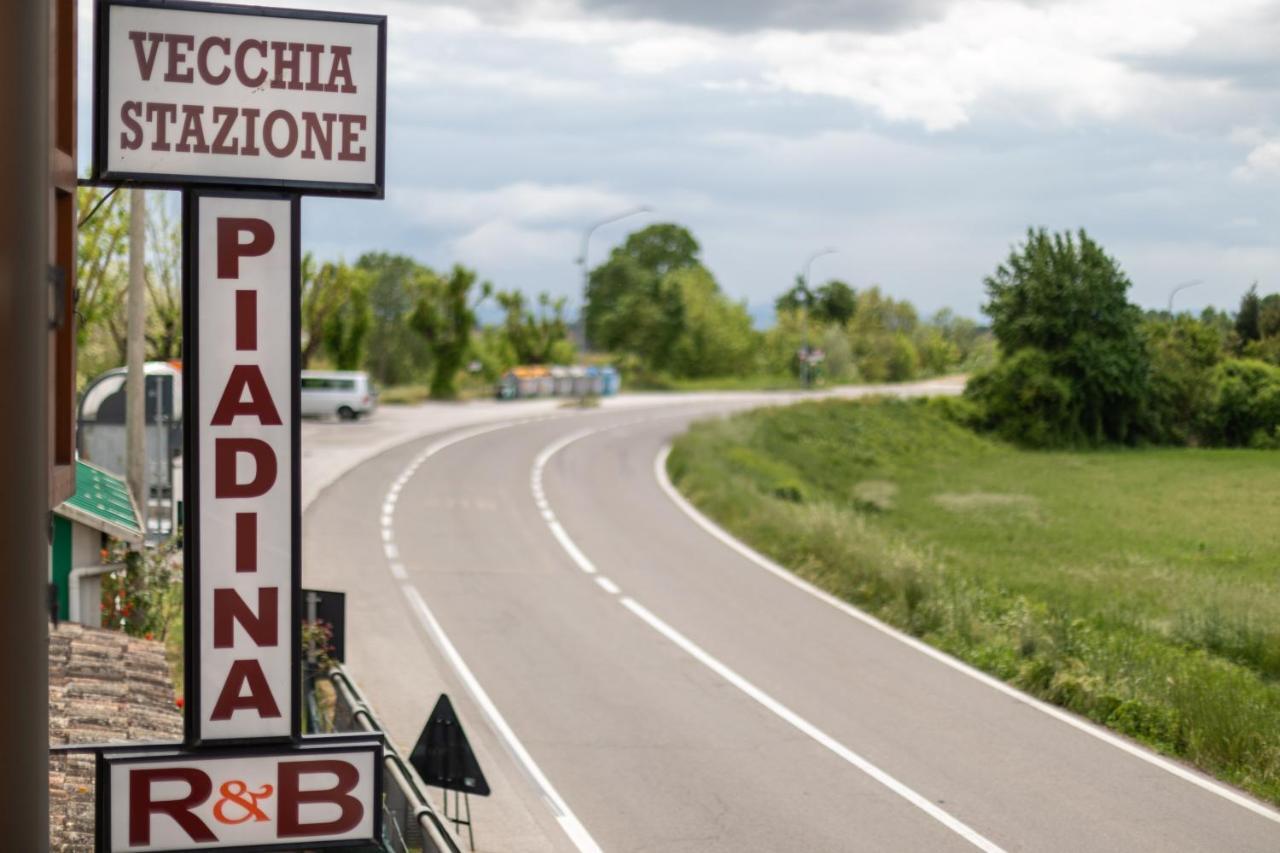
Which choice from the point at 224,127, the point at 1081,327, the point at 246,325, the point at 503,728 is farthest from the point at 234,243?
the point at 1081,327

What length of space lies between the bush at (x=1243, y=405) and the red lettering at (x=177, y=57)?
1735cm

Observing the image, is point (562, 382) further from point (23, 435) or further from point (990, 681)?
point (23, 435)

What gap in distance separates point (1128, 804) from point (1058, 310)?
17.5 meters

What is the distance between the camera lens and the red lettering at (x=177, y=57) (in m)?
6.23

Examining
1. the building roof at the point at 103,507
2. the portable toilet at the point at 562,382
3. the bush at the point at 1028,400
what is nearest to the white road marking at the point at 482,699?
the building roof at the point at 103,507

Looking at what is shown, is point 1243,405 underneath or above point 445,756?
above

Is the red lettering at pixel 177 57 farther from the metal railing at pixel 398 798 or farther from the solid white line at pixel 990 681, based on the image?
the solid white line at pixel 990 681

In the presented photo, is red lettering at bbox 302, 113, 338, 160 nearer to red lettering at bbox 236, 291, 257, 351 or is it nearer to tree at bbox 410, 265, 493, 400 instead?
red lettering at bbox 236, 291, 257, 351

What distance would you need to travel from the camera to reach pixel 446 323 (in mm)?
68938

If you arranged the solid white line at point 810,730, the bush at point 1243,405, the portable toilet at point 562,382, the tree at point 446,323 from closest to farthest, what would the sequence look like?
1. the solid white line at point 810,730
2. the bush at point 1243,405
3. the tree at point 446,323
4. the portable toilet at point 562,382

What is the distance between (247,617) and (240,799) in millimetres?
770

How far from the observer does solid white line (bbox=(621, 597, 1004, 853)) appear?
12.2m

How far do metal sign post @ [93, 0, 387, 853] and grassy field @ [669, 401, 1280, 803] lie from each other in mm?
9714

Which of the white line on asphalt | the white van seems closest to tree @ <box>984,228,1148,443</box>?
the white line on asphalt
